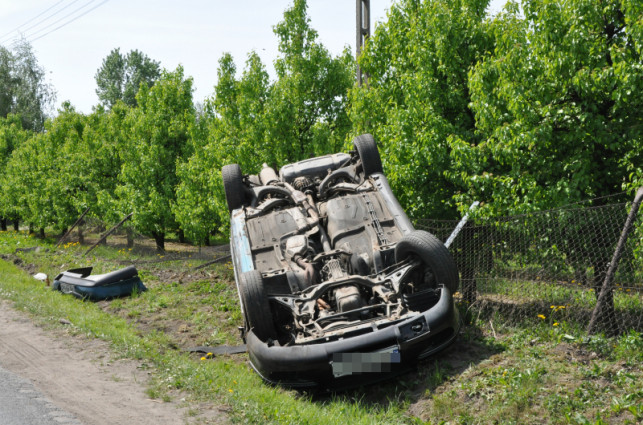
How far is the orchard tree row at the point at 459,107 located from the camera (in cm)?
675

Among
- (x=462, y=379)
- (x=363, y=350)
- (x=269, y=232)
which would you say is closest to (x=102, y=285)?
(x=269, y=232)

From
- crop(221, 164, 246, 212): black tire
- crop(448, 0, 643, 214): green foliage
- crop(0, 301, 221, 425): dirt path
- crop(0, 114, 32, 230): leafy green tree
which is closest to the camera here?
crop(0, 301, 221, 425): dirt path

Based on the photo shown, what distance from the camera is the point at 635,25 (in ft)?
20.0

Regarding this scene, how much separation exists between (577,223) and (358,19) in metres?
6.68

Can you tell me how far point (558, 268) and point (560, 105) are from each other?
74.6 inches

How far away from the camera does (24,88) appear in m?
51.5

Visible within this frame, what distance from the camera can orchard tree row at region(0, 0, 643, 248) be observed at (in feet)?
22.2

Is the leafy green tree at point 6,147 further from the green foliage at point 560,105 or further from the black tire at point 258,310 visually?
the green foliage at point 560,105

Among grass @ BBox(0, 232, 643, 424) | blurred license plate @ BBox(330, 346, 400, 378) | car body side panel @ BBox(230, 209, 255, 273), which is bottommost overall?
grass @ BBox(0, 232, 643, 424)

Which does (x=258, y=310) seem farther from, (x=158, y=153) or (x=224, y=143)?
(x=158, y=153)

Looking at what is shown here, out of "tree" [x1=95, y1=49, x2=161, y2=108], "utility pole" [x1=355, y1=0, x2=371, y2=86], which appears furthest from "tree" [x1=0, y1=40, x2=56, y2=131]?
"utility pole" [x1=355, y1=0, x2=371, y2=86]

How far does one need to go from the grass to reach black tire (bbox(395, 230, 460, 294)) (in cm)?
84

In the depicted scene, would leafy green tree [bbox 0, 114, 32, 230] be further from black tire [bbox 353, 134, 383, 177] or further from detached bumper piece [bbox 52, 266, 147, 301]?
black tire [bbox 353, 134, 383, 177]

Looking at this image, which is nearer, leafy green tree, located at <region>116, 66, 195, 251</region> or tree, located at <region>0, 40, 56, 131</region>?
leafy green tree, located at <region>116, 66, 195, 251</region>
